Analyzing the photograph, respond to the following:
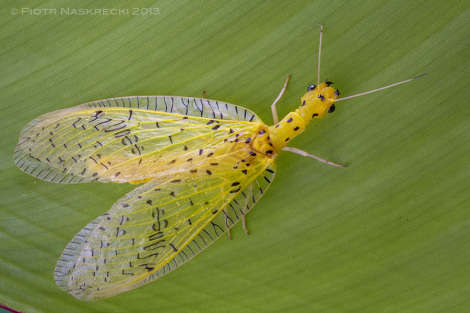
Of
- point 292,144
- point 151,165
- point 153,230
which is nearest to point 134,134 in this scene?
point 151,165

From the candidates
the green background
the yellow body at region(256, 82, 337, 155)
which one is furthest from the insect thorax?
the green background

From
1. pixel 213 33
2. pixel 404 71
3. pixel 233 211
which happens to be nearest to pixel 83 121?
pixel 213 33

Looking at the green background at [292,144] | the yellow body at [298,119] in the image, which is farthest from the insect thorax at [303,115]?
the green background at [292,144]

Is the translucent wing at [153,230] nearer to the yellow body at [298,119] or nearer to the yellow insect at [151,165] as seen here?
the yellow insect at [151,165]

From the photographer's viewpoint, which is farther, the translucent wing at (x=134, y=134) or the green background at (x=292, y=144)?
the translucent wing at (x=134, y=134)

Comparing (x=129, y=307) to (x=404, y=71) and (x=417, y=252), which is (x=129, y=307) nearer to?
(x=417, y=252)

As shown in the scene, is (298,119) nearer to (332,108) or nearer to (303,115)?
(303,115)
